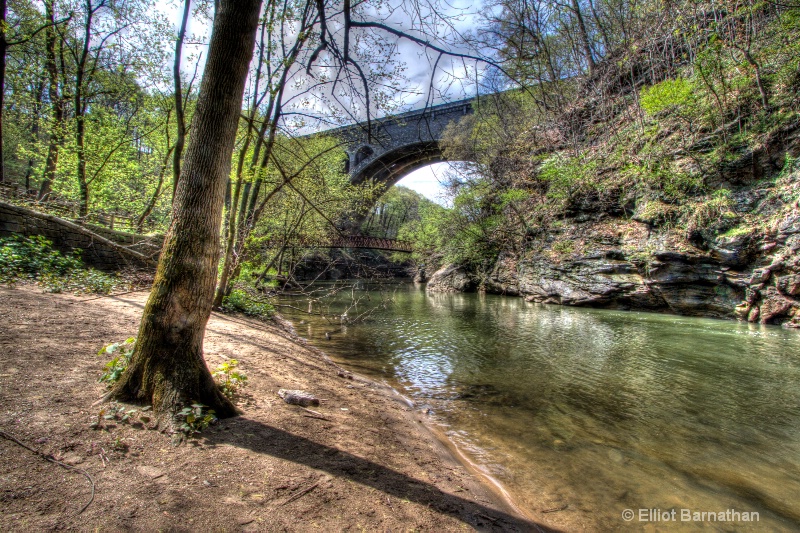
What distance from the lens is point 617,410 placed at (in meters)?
4.46

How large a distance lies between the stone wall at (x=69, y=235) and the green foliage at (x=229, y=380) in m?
4.05

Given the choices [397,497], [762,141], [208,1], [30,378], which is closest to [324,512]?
[397,497]

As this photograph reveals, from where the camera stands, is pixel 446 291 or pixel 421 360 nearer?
pixel 421 360

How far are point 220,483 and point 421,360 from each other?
17.0 ft

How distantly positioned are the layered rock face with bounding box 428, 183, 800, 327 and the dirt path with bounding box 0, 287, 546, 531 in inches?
476

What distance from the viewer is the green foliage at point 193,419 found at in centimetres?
235

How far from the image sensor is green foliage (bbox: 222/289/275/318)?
334 inches

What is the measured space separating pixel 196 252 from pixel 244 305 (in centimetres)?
677

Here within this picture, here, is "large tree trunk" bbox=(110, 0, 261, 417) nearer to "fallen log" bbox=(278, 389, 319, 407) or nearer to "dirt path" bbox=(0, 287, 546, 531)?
"dirt path" bbox=(0, 287, 546, 531)

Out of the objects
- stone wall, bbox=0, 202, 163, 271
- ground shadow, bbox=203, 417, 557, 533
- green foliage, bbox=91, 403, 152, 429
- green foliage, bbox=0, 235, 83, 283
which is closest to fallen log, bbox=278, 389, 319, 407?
ground shadow, bbox=203, 417, 557, 533

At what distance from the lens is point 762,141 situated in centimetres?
1081

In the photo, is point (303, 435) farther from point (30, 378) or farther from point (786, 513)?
point (786, 513)

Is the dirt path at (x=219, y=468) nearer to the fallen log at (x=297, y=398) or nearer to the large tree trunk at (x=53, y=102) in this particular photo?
the fallen log at (x=297, y=398)

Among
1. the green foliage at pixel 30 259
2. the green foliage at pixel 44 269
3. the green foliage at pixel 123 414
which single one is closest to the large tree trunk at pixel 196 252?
the green foliage at pixel 123 414
